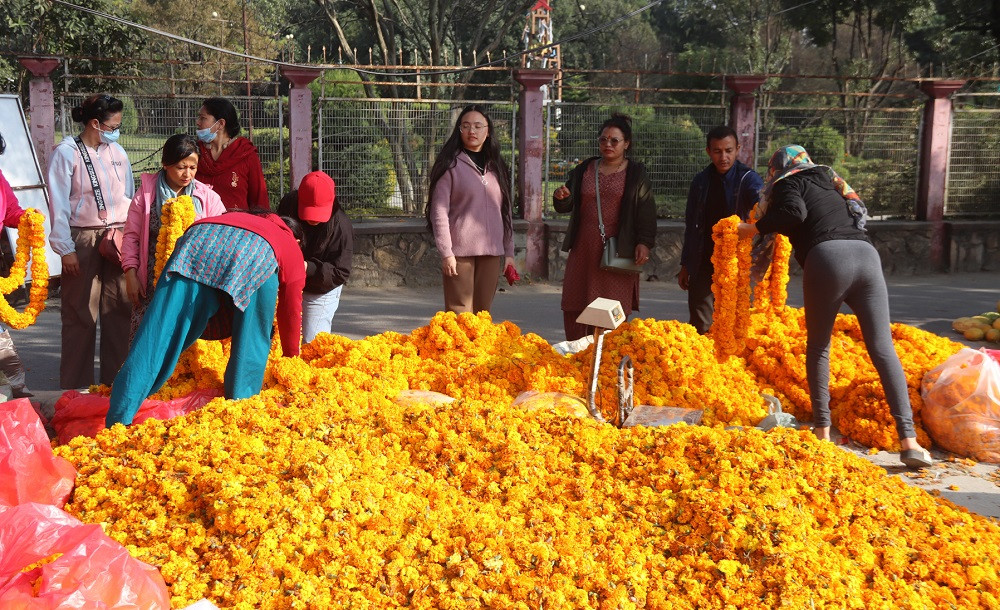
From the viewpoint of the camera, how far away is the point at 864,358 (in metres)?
5.26

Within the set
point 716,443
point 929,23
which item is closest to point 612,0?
point 929,23

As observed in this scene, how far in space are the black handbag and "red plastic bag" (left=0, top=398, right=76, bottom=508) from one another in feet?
11.3

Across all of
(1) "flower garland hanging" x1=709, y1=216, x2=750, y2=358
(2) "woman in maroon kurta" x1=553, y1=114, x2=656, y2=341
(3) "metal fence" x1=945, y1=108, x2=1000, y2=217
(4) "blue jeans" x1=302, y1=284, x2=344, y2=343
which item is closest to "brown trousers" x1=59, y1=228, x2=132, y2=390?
(4) "blue jeans" x1=302, y1=284, x2=344, y2=343

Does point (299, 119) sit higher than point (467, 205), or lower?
higher

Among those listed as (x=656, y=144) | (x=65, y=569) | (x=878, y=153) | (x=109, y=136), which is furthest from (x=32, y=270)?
(x=878, y=153)

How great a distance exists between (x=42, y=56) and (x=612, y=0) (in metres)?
34.6

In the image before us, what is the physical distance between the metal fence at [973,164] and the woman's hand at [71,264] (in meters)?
10.9

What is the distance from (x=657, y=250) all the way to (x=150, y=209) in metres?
7.41

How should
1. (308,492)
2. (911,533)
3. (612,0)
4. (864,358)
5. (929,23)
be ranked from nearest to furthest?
(308,492) → (911,533) → (864,358) → (929,23) → (612,0)

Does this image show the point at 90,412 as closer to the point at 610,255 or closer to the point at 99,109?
the point at 99,109

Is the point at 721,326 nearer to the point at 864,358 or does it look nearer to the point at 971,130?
the point at 864,358

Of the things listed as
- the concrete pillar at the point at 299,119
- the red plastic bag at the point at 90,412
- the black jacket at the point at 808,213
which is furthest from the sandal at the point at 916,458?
the concrete pillar at the point at 299,119

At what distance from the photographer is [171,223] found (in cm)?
458

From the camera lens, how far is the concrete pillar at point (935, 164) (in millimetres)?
11836
